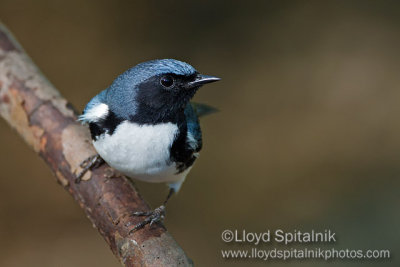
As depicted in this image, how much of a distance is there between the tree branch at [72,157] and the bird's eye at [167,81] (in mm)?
718

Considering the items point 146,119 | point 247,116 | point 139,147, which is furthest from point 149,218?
point 247,116

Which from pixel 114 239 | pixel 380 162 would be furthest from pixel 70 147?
pixel 380 162

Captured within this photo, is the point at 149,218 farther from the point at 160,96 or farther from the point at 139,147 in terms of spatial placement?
the point at 160,96

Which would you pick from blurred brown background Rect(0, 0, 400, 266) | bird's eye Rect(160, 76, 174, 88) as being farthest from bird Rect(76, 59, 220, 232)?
blurred brown background Rect(0, 0, 400, 266)

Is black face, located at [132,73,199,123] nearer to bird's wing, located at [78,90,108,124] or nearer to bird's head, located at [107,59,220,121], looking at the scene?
bird's head, located at [107,59,220,121]

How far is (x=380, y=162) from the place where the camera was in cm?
569

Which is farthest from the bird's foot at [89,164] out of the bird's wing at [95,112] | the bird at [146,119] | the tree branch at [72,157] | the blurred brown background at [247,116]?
the blurred brown background at [247,116]

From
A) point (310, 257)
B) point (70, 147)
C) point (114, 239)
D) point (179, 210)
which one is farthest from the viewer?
point (179, 210)

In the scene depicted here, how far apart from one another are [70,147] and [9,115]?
1.99ft

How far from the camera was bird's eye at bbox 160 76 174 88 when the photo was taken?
304cm

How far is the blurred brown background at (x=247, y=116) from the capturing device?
526 centimetres

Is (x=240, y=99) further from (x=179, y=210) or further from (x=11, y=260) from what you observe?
(x=11, y=260)

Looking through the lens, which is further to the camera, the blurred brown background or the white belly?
the blurred brown background

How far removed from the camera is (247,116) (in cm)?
606
